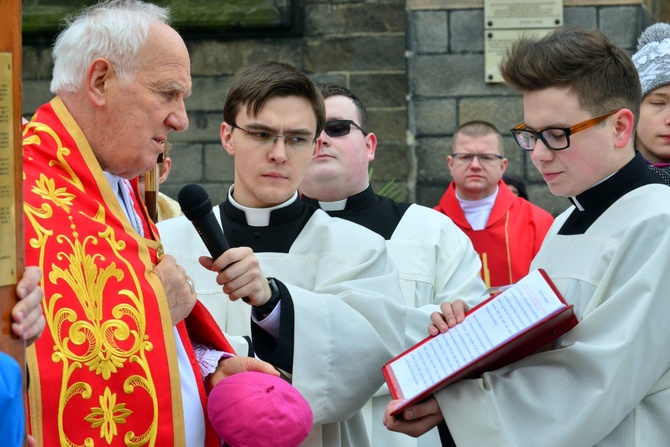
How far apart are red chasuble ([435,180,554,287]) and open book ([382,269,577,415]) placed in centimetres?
371

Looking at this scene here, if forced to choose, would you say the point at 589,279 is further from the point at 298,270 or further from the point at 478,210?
the point at 478,210

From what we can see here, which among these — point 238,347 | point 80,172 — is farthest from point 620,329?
point 80,172

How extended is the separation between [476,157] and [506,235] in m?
0.53

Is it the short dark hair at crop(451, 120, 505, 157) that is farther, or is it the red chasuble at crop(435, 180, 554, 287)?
the short dark hair at crop(451, 120, 505, 157)

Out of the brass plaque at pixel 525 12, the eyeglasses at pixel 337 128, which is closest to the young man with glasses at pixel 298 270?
the eyeglasses at pixel 337 128

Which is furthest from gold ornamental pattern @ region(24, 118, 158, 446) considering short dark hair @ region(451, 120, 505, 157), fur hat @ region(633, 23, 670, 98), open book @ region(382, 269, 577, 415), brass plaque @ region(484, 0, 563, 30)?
brass plaque @ region(484, 0, 563, 30)

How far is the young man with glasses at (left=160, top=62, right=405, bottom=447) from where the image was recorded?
3.31m

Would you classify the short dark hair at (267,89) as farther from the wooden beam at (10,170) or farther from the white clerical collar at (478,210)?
the white clerical collar at (478,210)

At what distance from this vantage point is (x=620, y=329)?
2.79 m

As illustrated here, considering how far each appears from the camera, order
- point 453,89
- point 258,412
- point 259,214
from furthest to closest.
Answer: point 453,89 < point 259,214 < point 258,412

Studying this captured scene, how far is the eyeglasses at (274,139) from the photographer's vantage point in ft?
12.2

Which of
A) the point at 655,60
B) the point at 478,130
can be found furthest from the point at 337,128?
the point at 478,130

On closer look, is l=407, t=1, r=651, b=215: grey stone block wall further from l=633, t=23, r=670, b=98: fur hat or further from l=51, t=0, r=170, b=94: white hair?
l=51, t=0, r=170, b=94: white hair

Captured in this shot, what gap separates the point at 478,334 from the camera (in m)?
2.92
